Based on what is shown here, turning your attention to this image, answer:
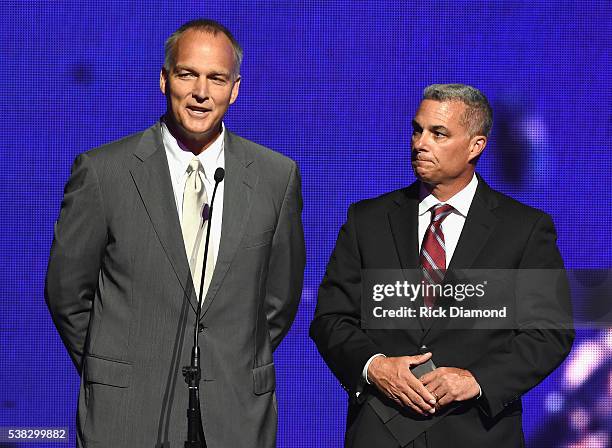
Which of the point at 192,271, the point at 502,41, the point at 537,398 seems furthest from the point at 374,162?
the point at 192,271

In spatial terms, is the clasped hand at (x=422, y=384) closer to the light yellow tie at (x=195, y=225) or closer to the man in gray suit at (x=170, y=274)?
the man in gray suit at (x=170, y=274)

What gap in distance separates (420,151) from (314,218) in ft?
→ 4.78

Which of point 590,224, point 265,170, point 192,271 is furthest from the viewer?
point 590,224

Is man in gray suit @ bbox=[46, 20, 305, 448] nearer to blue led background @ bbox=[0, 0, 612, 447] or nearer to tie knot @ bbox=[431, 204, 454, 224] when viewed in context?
tie knot @ bbox=[431, 204, 454, 224]

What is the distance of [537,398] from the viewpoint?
495 centimetres

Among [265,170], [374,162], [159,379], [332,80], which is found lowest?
[159,379]

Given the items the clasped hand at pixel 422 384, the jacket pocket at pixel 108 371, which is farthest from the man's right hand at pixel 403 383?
the jacket pocket at pixel 108 371

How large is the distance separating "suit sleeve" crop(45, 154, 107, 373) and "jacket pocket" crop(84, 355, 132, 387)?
6.0 inches

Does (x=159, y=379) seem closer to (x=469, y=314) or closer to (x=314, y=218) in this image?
(x=469, y=314)

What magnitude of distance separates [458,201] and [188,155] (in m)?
0.81

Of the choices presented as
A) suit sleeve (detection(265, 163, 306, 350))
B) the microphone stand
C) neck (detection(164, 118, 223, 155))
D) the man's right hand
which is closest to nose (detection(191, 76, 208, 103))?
neck (detection(164, 118, 223, 155))

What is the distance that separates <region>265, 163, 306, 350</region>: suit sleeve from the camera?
3.52m

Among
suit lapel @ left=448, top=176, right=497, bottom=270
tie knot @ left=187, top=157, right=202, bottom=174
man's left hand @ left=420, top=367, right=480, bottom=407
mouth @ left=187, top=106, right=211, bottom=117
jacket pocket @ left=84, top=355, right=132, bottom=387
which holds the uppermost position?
mouth @ left=187, top=106, right=211, bottom=117

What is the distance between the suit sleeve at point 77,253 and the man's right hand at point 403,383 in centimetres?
82
